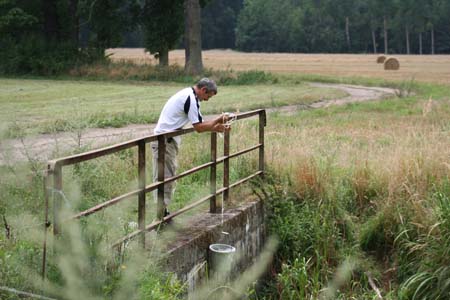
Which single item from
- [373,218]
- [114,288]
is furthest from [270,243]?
[114,288]

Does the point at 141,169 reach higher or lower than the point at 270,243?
higher

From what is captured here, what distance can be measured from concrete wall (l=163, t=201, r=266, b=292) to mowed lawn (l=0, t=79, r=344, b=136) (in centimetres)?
528

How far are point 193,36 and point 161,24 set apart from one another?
179cm

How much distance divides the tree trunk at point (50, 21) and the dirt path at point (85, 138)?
1590 cm

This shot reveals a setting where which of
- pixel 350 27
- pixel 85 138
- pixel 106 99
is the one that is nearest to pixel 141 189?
pixel 85 138

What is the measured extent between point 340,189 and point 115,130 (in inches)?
338

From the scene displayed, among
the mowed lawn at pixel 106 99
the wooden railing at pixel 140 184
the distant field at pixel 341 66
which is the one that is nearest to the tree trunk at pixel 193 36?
the distant field at pixel 341 66

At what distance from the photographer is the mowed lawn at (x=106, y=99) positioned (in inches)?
832

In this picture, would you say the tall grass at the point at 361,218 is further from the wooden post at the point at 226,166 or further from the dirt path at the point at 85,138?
the dirt path at the point at 85,138

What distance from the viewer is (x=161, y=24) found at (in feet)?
137

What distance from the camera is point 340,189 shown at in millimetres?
12617

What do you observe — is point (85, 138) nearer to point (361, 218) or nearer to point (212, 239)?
point (361, 218)

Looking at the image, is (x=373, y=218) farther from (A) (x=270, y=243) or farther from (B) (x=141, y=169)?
(B) (x=141, y=169)

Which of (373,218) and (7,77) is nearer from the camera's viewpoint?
(373,218)
